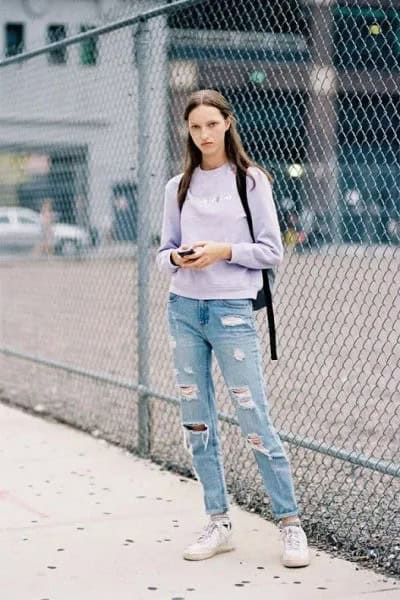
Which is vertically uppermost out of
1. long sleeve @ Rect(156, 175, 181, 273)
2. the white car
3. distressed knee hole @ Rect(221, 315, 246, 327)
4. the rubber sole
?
the white car

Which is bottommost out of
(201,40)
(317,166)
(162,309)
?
(162,309)

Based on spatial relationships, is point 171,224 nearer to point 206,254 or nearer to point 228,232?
point 228,232

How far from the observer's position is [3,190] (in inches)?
439

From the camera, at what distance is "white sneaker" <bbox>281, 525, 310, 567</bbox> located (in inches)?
182

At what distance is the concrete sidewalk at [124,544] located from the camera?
4422 mm

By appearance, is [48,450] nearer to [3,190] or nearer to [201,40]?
[201,40]

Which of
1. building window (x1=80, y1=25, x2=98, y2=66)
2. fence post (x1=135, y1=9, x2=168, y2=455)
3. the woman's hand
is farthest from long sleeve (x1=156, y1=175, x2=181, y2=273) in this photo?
building window (x1=80, y1=25, x2=98, y2=66)

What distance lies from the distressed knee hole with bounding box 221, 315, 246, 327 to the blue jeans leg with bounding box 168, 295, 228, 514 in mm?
127

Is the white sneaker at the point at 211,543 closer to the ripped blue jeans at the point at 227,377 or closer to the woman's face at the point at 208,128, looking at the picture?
the ripped blue jeans at the point at 227,377

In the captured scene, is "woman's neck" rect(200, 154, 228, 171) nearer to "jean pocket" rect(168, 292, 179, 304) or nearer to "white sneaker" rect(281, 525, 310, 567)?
"jean pocket" rect(168, 292, 179, 304)

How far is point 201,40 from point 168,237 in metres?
2.14

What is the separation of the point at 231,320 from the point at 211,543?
940 mm

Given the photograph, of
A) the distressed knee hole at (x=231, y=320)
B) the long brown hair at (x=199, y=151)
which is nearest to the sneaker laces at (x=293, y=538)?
the distressed knee hole at (x=231, y=320)

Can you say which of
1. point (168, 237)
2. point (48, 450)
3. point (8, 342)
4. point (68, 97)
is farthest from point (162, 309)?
point (168, 237)
